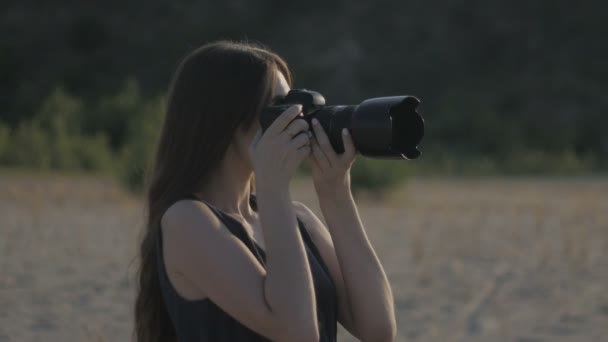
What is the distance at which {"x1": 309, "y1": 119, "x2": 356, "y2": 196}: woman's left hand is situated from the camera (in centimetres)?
168

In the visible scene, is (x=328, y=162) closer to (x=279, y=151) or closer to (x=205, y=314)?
(x=279, y=151)

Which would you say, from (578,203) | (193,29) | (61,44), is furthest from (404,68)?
(578,203)

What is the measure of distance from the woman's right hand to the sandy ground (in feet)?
2.22

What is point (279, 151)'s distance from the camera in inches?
63.1

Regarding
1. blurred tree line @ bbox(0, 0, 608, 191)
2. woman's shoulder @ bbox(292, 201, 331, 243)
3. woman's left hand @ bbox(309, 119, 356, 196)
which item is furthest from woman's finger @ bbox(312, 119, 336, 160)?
blurred tree line @ bbox(0, 0, 608, 191)

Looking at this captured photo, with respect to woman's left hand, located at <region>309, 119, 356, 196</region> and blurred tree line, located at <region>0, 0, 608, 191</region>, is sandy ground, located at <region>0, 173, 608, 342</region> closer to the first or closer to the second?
woman's left hand, located at <region>309, 119, 356, 196</region>

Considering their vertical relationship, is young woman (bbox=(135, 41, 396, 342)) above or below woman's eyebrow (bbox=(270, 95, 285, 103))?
below

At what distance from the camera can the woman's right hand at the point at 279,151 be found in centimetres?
160

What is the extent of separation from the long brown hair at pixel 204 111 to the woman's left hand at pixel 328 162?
0.13m

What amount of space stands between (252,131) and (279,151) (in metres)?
0.12

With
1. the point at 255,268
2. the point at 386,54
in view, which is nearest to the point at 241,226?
the point at 255,268

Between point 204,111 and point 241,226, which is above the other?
point 204,111

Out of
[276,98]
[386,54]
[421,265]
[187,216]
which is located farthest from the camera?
[386,54]

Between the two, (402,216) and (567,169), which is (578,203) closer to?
(402,216)
